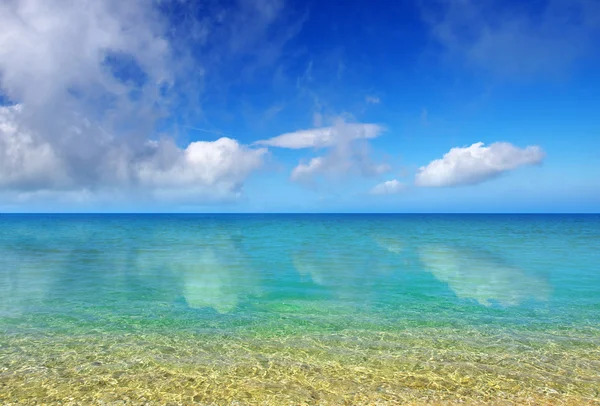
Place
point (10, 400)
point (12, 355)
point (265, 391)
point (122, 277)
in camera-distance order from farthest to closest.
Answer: point (122, 277) → point (12, 355) → point (265, 391) → point (10, 400)

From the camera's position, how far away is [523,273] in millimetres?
27281

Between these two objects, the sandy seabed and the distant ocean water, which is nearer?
the sandy seabed

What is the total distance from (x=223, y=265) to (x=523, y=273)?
22931mm

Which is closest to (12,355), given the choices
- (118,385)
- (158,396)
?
(118,385)

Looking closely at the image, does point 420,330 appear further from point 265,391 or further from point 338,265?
point 338,265

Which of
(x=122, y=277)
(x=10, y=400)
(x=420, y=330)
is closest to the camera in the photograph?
(x=10, y=400)

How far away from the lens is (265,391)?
9266 millimetres

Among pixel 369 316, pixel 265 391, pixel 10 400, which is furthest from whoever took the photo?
pixel 369 316

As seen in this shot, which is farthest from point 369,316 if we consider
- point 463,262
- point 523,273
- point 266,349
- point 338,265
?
point 463,262

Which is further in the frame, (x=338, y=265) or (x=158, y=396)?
(x=338, y=265)

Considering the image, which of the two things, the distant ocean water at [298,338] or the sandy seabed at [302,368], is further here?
the distant ocean water at [298,338]

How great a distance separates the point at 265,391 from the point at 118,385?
3.71 metres

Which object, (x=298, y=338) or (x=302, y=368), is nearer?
(x=302, y=368)

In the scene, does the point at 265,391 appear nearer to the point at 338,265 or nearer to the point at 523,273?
the point at 338,265
